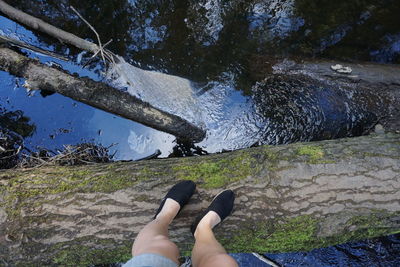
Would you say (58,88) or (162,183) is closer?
(162,183)

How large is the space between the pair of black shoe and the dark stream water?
95 cm

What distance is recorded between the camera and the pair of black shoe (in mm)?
1851

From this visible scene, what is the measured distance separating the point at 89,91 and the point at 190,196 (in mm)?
1347

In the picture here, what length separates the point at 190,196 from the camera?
6.48 ft

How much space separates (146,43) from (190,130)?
98 cm

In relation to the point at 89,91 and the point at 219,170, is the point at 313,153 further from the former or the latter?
the point at 89,91

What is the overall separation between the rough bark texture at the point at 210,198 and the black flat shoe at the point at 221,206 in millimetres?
61

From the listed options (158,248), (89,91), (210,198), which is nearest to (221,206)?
(210,198)

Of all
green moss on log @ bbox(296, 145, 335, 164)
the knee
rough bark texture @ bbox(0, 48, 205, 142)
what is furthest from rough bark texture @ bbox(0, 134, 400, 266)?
rough bark texture @ bbox(0, 48, 205, 142)

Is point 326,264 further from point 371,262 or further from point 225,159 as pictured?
point 225,159

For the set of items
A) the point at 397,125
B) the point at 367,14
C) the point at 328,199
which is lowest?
the point at 328,199

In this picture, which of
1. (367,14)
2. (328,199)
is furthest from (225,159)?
(367,14)

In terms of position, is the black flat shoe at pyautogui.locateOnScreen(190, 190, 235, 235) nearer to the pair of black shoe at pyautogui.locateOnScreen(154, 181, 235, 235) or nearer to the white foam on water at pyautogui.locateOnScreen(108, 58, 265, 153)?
the pair of black shoe at pyautogui.locateOnScreen(154, 181, 235, 235)

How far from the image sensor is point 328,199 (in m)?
1.99
